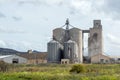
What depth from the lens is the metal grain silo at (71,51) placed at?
111125mm

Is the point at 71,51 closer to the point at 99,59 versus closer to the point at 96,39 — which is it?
the point at 99,59

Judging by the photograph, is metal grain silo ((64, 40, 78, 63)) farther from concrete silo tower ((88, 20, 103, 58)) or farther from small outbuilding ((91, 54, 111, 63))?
concrete silo tower ((88, 20, 103, 58))

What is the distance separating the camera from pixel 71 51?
112438 mm

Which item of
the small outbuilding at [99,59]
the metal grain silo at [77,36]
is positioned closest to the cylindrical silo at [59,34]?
the metal grain silo at [77,36]

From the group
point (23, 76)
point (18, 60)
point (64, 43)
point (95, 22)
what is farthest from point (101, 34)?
point (23, 76)

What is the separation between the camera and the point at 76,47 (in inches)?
4525

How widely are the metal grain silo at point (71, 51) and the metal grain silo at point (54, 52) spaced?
228 cm

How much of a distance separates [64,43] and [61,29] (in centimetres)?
866

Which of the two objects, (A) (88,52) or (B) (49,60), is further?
(A) (88,52)

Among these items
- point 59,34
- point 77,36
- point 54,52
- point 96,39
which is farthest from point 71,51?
point 96,39

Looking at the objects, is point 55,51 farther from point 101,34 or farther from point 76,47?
point 101,34

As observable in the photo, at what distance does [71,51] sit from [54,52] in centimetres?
585

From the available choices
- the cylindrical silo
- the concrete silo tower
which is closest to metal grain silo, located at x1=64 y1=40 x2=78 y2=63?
the cylindrical silo

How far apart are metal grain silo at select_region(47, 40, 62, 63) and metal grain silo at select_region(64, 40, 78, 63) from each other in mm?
2280
